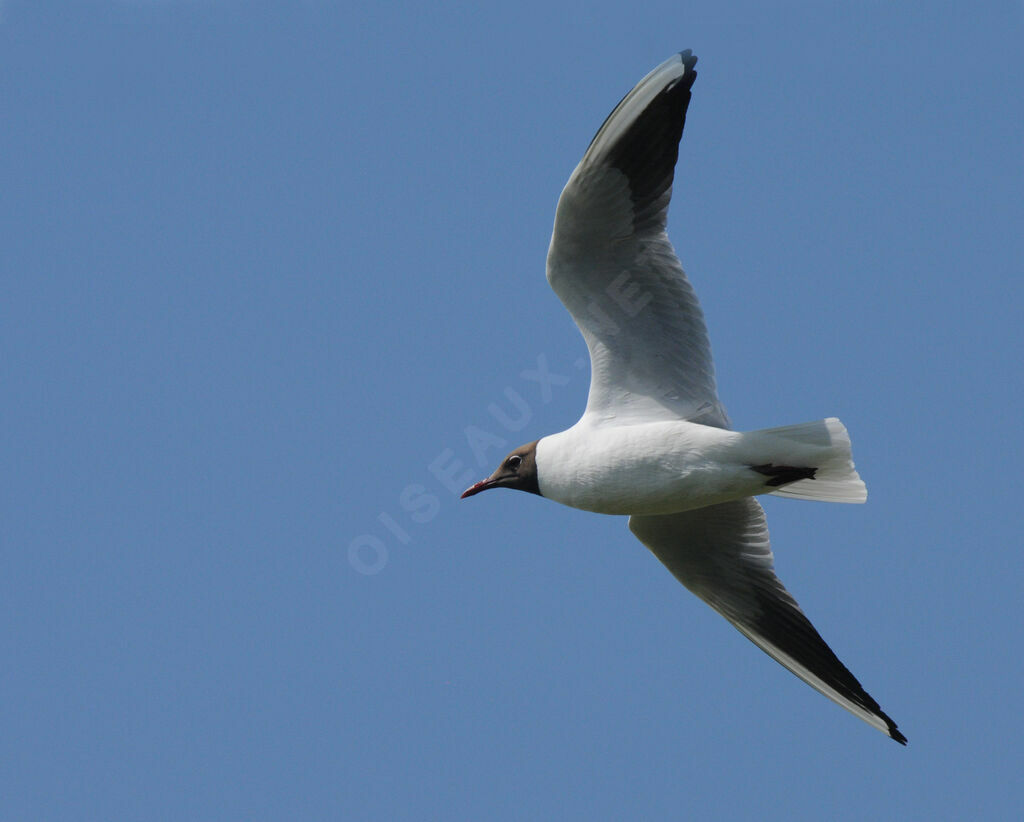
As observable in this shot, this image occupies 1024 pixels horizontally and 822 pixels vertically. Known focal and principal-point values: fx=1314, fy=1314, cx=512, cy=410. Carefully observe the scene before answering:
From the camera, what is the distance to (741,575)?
7.32m

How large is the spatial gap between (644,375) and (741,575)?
1.51 m

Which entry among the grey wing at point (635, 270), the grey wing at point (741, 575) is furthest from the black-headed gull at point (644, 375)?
the grey wing at point (741, 575)

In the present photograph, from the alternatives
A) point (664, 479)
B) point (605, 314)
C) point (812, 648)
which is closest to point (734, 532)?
point (812, 648)

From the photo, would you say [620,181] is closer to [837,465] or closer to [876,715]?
[837,465]

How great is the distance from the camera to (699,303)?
250 inches

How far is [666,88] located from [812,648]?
3.16 metres

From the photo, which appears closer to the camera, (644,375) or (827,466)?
(827,466)

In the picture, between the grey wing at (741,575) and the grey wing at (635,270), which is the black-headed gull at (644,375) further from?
the grey wing at (741,575)

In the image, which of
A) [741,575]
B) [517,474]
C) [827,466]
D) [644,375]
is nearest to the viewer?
[827,466]

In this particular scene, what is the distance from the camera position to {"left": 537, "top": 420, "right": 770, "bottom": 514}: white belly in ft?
20.3

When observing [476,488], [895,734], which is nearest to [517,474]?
[476,488]

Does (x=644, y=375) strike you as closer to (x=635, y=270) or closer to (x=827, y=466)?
(x=635, y=270)

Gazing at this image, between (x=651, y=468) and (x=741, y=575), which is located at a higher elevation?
(x=651, y=468)

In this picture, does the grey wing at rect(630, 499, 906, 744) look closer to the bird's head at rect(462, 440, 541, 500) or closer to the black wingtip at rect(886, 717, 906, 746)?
the black wingtip at rect(886, 717, 906, 746)
